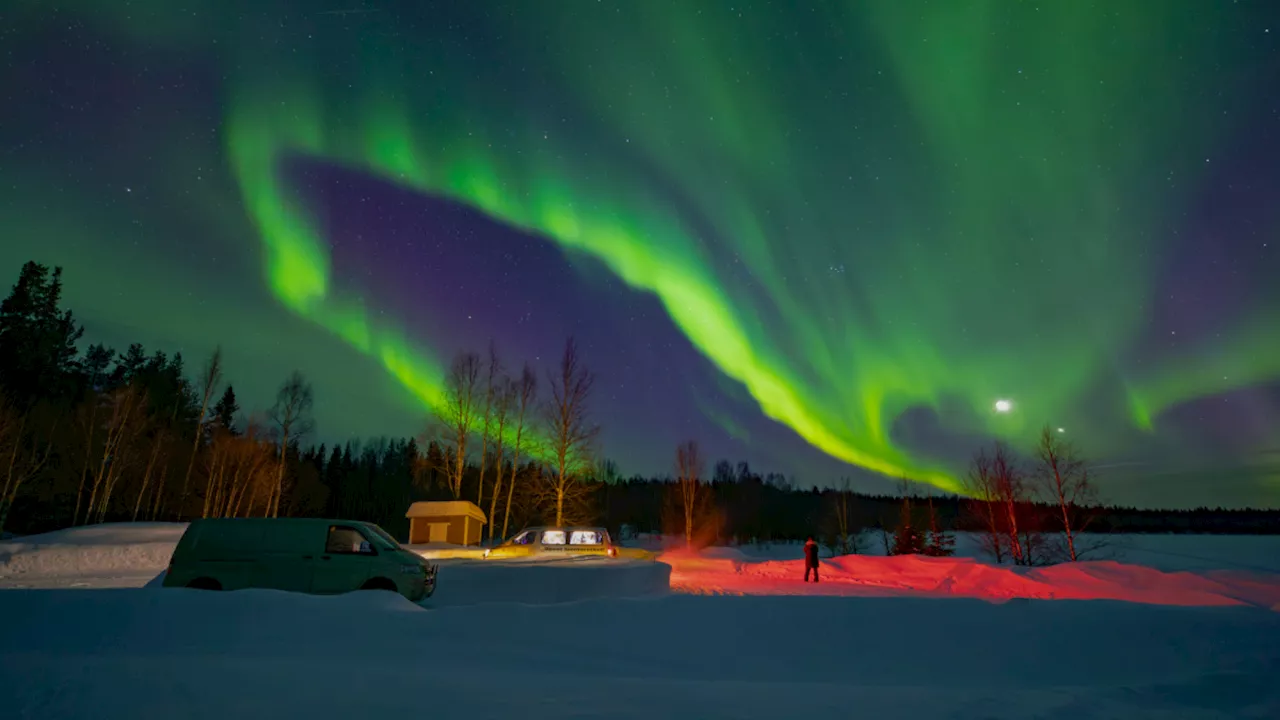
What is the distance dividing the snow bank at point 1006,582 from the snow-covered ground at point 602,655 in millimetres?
5541

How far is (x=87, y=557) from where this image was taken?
2591 centimetres

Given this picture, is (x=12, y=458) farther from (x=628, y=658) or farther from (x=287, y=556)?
(x=628, y=658)

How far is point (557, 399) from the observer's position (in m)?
36.2

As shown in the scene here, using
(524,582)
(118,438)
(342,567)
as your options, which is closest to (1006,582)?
(524,582)

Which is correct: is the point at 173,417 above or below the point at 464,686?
above

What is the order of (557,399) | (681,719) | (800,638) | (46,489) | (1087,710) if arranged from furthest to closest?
(46,489), (557,399), (800,638), (1087,710), (681,719)

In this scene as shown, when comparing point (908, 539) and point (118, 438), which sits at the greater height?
point (118, 438)

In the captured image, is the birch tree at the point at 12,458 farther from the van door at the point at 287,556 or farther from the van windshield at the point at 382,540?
the van windshield at the point at 382,540

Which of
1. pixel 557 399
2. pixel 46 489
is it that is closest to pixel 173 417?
pixel 46 489

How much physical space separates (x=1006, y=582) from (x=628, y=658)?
18709mm

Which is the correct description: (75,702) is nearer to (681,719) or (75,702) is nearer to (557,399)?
(681,719)

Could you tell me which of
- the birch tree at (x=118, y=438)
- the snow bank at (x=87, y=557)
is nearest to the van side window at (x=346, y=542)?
the snow bank at (x=87, y=557)

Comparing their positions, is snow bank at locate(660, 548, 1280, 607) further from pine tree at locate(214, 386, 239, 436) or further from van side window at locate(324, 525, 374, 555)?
pine tree at locate(214, 386, 239, 436)

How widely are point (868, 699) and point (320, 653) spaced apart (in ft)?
21.5
